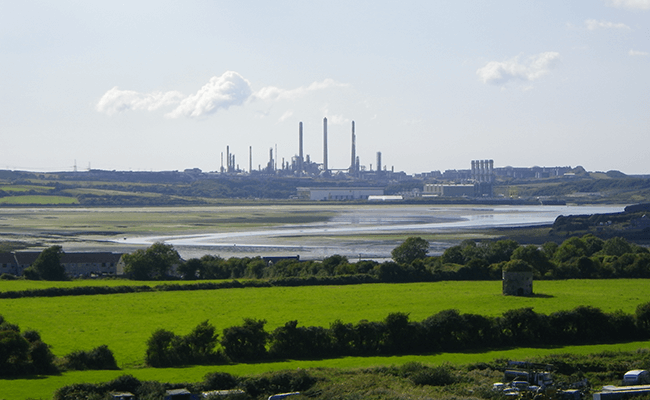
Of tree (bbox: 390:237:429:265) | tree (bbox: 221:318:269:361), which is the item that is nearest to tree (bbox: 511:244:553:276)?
tree (bbox: 390:237:429:265)

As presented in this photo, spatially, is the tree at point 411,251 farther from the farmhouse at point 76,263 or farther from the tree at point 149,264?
the farmhouse at point 76,263

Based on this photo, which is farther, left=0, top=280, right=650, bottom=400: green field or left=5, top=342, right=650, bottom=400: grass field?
left=0, top=280, right=650, bottom=400: green field

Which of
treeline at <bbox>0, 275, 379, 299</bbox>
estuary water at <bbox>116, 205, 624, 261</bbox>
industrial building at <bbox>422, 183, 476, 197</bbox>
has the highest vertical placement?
industrial building at <bbox>422, 183, 476, 197</bbox>

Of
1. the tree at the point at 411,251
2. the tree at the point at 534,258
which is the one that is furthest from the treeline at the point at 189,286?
the tree at the point at 534,258

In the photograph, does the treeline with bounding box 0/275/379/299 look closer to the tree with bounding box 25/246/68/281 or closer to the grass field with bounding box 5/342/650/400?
the tree with bounding box 25/246/68/281

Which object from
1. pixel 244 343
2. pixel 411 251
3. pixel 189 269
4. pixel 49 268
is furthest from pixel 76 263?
pixel 244 343
